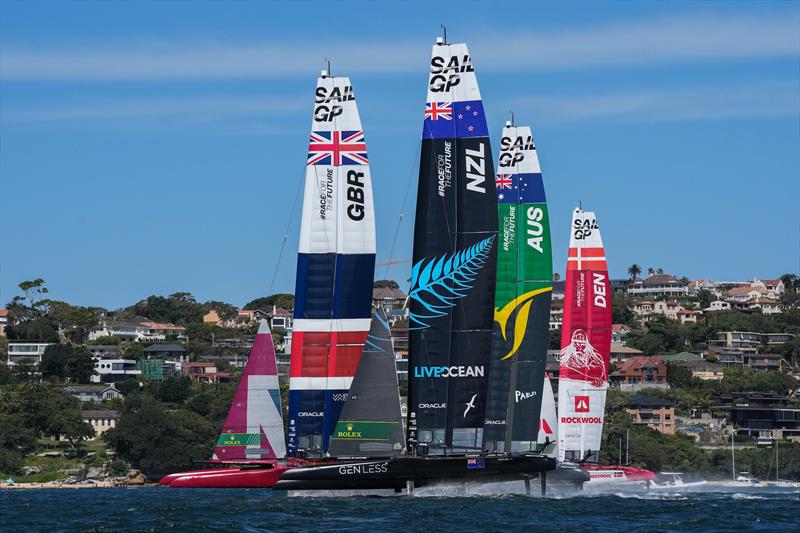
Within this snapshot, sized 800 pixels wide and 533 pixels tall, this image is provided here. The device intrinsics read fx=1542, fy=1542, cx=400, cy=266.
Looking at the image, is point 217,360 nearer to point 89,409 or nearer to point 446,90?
point 89,409

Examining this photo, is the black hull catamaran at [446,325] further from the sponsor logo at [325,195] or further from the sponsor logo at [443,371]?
the sponsor logo at [325,195]

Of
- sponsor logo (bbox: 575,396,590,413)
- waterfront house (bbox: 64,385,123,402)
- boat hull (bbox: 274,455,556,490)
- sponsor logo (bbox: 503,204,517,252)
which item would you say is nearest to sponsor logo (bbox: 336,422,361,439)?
boat hull (bbox: 274,455,556,490)

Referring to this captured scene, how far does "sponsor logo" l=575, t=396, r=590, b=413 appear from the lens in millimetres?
56406

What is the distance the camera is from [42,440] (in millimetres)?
99062


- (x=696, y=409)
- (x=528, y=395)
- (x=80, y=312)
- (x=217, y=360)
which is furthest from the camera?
(x=80, y=312)

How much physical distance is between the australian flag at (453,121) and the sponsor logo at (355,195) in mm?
5393

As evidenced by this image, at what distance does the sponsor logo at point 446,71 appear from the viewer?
41688 millimetres

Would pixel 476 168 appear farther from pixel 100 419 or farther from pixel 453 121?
pixel 100 419

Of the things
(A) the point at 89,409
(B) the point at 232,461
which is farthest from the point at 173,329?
(B) the point at 232,461

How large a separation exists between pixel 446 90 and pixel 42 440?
211ft

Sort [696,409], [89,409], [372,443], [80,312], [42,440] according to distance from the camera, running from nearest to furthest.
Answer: [372,443]
[42,440]
[89,409]
[696,409]
[80,312]

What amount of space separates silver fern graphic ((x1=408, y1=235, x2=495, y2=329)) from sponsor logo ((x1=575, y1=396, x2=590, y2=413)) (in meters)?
16.2

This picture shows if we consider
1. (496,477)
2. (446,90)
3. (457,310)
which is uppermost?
(446,90)

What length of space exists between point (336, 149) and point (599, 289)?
46.4 feet
